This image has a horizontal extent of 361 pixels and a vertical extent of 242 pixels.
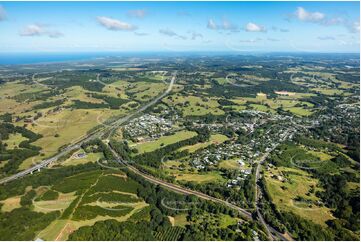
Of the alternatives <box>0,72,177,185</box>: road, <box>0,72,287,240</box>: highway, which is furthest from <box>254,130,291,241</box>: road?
<box>0,72,177,185</box>: road

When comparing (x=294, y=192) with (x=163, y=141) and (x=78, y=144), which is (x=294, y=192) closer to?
(x=163, y=141)

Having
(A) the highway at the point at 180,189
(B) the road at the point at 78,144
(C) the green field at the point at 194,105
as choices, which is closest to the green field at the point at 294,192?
(A) the highway at the point at 180,189

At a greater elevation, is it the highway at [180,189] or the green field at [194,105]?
the green field at [194,105]

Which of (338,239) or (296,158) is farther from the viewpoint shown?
(296,158)

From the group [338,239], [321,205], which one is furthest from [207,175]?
[338,239]

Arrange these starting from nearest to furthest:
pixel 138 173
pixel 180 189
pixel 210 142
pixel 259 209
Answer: pixel 259 209, pixel 180 189, pixel 138 173, pixel 210 142

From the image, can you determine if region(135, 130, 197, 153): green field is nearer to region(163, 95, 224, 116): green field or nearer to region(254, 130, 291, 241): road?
region(254, 130, 291, 241): road

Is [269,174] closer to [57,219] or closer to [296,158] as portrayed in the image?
[296,158]

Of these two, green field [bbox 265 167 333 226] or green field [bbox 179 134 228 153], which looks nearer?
green field [bbox 265 167 333 226]

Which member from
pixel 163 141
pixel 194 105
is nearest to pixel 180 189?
pixel 163 141

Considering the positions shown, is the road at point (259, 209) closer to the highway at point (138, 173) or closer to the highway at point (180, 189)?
the highway at point (138, 173)

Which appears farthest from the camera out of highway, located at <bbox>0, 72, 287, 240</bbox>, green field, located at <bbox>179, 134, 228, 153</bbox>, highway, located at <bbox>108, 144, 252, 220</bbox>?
green field, located at <bbox>179, 134, 228, 153</bbox>
